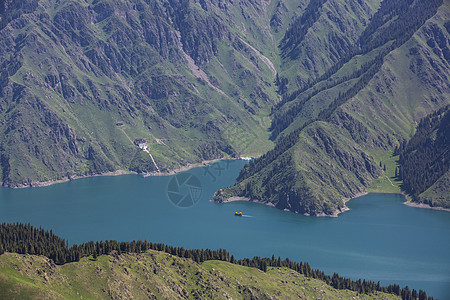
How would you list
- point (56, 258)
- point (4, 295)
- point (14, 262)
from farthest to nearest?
point (56, 258)
point (14, 262)
point (4, 295)

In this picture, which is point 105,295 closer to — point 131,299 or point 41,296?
point 131,299

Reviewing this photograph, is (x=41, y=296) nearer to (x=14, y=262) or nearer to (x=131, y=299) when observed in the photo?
(x=14, y=262)

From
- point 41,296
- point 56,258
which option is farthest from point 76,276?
point 41,296

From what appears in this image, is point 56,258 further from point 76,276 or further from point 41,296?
point 41,296

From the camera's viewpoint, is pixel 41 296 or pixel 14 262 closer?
pixel 41 296

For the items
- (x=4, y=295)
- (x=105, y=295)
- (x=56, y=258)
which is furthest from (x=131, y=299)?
(x=4, y=295)

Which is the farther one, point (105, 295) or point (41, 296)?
point (105, 295)

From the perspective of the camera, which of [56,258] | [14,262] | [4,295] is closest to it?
[4,295]

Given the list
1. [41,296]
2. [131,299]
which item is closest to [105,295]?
[131,299]
